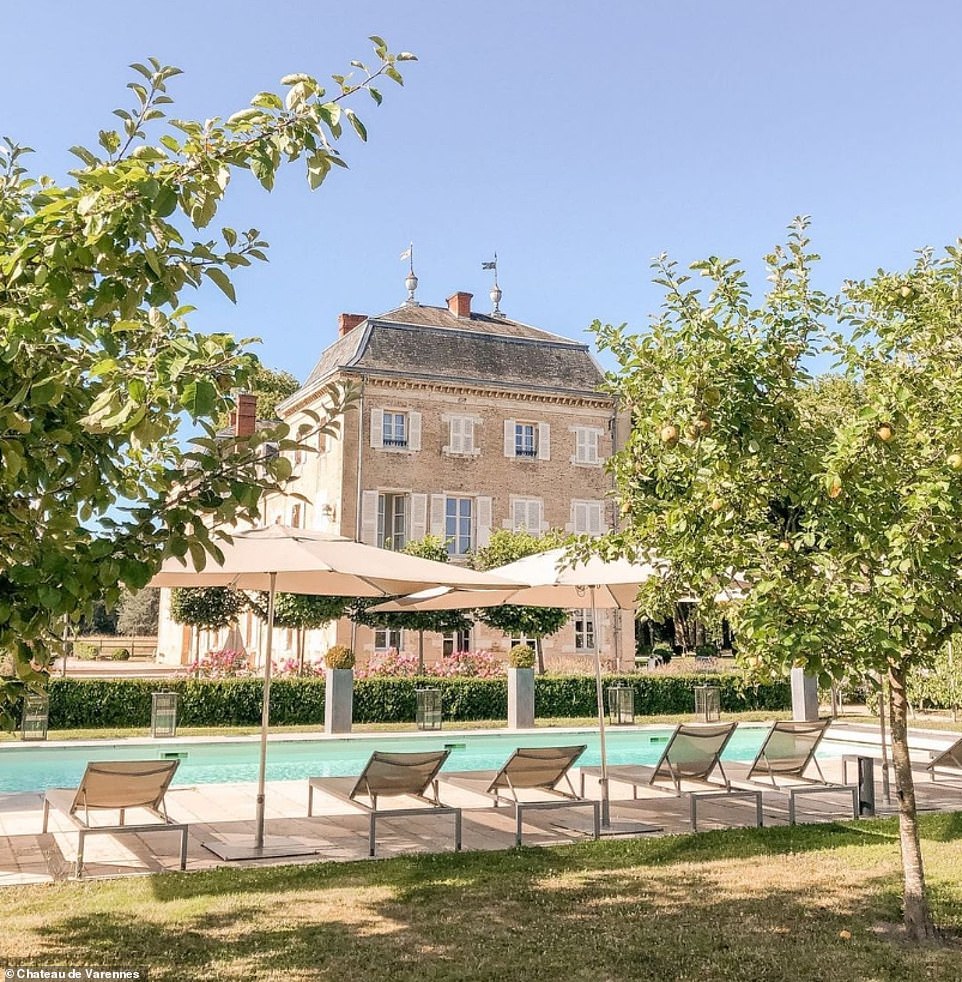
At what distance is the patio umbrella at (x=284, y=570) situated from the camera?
7887 mm

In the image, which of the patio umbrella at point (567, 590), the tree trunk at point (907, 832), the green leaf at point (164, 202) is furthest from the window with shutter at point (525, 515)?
the green leaf at point (164, 202)

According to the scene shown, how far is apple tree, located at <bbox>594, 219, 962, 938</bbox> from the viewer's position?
4922 millimetres

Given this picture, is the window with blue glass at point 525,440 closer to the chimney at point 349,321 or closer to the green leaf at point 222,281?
the chimney at point 349,321

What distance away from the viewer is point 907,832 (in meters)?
5.62

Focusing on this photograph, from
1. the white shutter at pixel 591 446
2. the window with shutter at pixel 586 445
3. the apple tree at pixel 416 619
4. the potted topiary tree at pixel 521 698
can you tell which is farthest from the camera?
the white shutter at pixel 591 446

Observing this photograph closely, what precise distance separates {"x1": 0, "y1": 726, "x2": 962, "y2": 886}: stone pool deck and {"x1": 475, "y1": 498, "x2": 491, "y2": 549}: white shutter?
2134 centimetres

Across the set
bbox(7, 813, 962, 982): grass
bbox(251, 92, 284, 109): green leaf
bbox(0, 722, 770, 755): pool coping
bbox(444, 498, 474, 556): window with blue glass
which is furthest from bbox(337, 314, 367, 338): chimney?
bbox(251, 92, 284, 109): green leaf

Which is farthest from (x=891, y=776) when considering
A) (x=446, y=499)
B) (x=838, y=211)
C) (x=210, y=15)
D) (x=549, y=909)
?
(x=446, y=499)

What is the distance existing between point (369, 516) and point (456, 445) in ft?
13.0

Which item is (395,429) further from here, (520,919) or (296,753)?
(520,919)

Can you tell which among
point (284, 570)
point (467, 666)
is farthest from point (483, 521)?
point (284, 570)

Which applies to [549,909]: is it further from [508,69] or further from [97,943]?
[508,69]

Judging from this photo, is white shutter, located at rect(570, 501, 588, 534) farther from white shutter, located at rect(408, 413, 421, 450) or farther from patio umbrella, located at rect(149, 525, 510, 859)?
patio umbrella, located at rect(149, 525, 510, 859)

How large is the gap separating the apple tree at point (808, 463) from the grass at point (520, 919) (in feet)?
2.46
